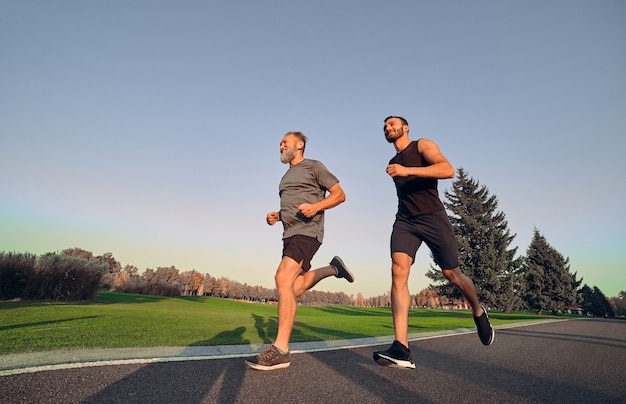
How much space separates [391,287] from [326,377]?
1.42 metres

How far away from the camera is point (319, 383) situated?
7.06 ft

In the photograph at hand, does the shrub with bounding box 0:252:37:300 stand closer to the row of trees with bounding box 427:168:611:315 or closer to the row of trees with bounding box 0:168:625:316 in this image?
the row of trees with bounding box 0:168:625:316

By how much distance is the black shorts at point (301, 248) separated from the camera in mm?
3143

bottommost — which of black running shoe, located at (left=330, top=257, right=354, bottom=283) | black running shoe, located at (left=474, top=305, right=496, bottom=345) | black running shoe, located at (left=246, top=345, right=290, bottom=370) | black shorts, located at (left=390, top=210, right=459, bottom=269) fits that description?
black running shoe, located at (left=246, top=345, right=290, bottom=370)

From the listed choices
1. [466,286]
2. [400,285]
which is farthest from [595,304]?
[400,285]

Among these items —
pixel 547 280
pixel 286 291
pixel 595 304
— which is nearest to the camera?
pixel 286 291

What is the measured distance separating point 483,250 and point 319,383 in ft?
91.0

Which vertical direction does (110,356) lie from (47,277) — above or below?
below

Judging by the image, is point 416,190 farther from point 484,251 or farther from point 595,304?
point 595,304

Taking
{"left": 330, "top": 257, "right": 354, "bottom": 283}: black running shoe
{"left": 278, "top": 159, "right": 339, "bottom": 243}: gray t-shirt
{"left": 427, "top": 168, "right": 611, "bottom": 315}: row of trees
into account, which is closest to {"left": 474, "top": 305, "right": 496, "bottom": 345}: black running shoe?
{"left": 330, "top": 257, "right": 354, "bottom": 283}: black running shoe

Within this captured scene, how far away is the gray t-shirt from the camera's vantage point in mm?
3352

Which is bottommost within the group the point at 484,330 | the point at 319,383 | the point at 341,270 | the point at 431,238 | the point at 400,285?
the point at 319,383

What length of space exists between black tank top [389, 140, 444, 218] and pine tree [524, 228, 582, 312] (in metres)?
38.8

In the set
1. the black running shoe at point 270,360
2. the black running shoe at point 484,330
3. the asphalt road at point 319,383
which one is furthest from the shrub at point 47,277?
the black running shoe at point 484,330
